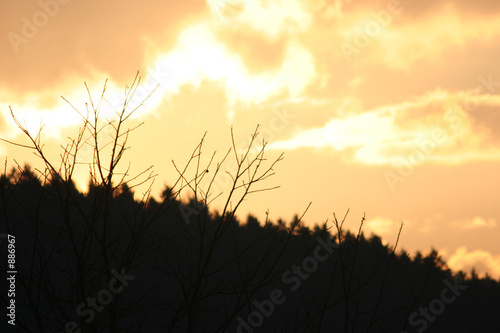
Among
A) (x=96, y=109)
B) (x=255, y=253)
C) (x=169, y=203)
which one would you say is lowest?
(x=169, y=203)

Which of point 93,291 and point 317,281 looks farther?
point 317,281

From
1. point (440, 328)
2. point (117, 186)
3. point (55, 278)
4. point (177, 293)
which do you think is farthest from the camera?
point (440, 328)

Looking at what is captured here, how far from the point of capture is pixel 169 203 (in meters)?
4.95

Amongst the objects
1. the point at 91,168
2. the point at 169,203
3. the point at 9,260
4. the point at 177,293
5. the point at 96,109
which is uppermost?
the point at 177,293

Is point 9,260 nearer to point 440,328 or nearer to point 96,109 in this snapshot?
point 96,109

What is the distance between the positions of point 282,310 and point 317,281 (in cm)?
799

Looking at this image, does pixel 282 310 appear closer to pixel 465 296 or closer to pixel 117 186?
pixel 465 296

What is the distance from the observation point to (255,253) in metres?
66.0

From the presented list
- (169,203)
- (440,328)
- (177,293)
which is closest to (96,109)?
(169,203)

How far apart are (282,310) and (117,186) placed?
55.8m

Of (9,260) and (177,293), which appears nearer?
(9,260)

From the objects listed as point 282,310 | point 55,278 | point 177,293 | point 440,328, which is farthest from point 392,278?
point 55,278

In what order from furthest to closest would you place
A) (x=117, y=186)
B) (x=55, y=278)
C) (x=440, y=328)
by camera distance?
(x=440, y=328)
(x=55, y=278)
(x=117, y=186)

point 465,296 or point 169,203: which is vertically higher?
point 465,296
